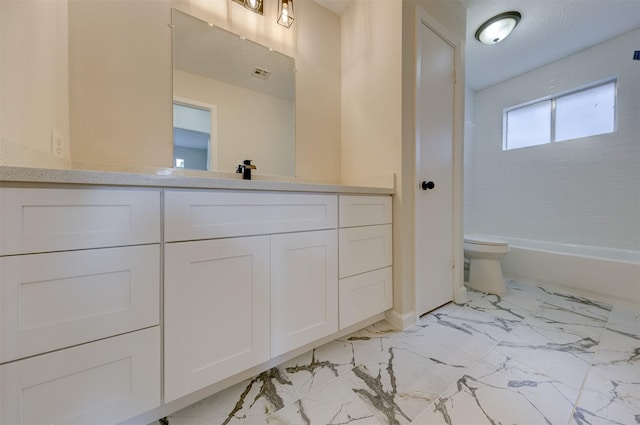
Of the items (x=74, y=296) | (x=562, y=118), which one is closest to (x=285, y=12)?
(x=74, y=296)

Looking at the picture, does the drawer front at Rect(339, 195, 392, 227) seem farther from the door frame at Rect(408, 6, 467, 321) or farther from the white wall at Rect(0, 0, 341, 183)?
the white wall at Rect(0, 0, 341, 183)

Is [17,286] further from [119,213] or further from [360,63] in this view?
[360,63]

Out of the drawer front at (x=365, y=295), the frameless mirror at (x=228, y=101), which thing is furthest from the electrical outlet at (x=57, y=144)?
the drawer front at (x=365, y=295)

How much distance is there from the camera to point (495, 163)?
9.50ft

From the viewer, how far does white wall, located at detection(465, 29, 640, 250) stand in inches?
81.5

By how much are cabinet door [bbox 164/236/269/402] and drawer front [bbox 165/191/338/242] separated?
4 cm

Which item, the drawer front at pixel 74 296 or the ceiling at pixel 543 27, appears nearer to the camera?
the drawer front at pixel 74 296

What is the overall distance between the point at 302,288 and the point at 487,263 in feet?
6.06

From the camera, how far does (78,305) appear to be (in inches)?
25.6

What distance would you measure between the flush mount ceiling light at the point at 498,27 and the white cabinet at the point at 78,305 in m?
2.71

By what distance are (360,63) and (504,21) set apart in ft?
4.14

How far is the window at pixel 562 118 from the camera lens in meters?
2.21

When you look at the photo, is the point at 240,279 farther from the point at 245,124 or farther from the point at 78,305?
the point at 245,124

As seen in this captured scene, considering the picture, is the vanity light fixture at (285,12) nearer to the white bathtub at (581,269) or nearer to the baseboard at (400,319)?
the baseboard at (400,319)
